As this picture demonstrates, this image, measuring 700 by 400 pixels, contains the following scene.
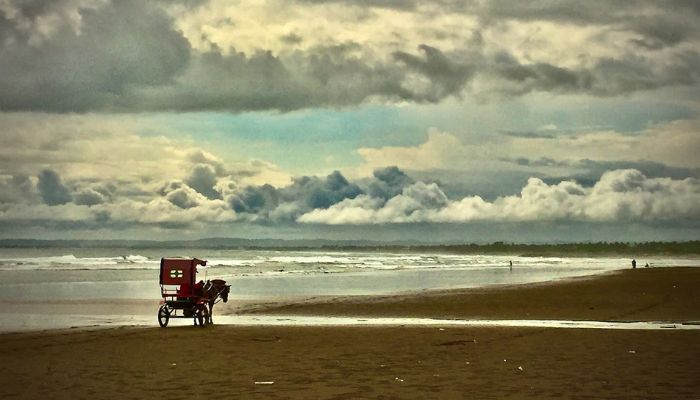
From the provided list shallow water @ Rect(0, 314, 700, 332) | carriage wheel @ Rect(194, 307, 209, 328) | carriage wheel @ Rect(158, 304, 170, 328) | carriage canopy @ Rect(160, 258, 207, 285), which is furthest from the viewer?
carriage canopy @ Rect(160, 258, 207, 285)

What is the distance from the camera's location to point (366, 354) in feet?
57.6

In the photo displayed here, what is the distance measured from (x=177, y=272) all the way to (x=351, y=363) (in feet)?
36.1

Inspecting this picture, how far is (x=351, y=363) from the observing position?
1619 cm

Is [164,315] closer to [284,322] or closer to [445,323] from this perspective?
[284,322]

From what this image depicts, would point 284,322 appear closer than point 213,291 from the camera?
Yes

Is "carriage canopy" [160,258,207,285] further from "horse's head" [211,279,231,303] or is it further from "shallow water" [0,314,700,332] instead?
"shallow water" [0,314,700,332]

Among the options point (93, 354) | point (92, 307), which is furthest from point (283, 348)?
point (92, 307)

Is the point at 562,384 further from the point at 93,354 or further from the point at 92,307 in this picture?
the point at 92,307

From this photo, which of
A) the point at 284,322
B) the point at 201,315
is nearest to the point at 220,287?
the point at 201,315

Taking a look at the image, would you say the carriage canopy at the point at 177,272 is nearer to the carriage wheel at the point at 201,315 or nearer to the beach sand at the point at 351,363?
the carriage wheel at the point at 201,315

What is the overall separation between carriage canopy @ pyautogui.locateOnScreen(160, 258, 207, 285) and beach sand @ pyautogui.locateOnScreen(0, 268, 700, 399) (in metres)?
1.65

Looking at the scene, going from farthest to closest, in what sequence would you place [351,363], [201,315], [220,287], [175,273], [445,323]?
[220,287] < [445,323] < [175,273] < [201,315] < [351,363]

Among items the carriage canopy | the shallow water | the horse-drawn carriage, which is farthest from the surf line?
the carriage canopy

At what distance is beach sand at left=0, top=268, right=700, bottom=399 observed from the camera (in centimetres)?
1295
